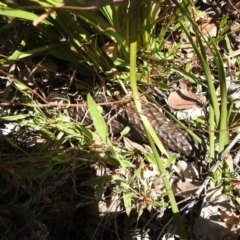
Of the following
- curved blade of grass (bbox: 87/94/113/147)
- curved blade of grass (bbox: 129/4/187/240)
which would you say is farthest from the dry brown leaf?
curved blade of grass (bbox: 87/94/113/147)

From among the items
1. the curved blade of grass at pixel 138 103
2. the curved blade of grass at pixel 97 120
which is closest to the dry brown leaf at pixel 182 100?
the curved blade of grass at pixel 138 103

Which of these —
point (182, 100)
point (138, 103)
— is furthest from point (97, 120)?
point (182, 100)

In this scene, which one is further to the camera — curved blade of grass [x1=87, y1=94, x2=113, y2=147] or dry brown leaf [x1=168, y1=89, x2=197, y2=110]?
dry brown leaf [x1=168, y1=89, x2=197, y2=110]

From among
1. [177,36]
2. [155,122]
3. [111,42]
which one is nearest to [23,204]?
[155,122]

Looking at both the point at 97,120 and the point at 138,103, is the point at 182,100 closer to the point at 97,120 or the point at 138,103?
the point at 138,103

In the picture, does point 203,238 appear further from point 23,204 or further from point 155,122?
point 23,204

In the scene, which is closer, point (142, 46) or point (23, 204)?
point (23, 204)

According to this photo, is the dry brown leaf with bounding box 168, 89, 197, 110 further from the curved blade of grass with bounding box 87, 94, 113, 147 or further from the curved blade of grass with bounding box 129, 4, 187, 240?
the curved blade of grass with bounding box 87, 94, 113, 147

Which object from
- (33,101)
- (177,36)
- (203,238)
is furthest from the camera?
(177,36)

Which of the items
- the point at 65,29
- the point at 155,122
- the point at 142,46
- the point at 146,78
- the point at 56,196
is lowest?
the point at 56,196
